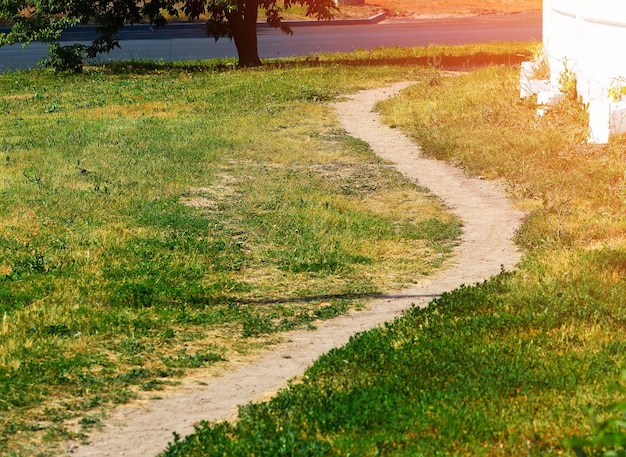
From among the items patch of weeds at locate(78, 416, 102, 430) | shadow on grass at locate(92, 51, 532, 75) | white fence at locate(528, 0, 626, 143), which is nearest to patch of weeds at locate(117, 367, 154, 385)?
patch of weeds at locate(78, 416, 102, 430)

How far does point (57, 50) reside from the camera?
24688 mm

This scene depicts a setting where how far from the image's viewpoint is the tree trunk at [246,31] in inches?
997

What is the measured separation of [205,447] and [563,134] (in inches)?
374

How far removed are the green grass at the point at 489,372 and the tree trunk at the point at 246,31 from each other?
16075 mm

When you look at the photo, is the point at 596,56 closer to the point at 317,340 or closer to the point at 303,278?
the point at 303,278

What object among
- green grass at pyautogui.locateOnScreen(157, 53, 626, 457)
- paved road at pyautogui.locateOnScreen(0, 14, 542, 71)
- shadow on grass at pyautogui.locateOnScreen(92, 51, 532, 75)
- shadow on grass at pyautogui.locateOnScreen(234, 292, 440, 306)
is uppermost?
paved road at pyautogui.locateOnScreen(0, 14, 542, 71)

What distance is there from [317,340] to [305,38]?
27946 millimetres

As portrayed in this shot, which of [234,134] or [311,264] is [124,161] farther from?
[311,264]

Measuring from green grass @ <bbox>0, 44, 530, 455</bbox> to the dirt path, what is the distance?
18cm

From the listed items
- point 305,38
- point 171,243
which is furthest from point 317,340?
point 305,38

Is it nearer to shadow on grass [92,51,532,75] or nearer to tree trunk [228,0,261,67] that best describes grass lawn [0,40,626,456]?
shadow on grass [92,51,532,75]

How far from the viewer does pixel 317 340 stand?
7.29 metres

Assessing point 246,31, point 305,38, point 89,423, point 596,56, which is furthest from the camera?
point 305,38

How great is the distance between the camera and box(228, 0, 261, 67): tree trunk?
2533 centimetres
